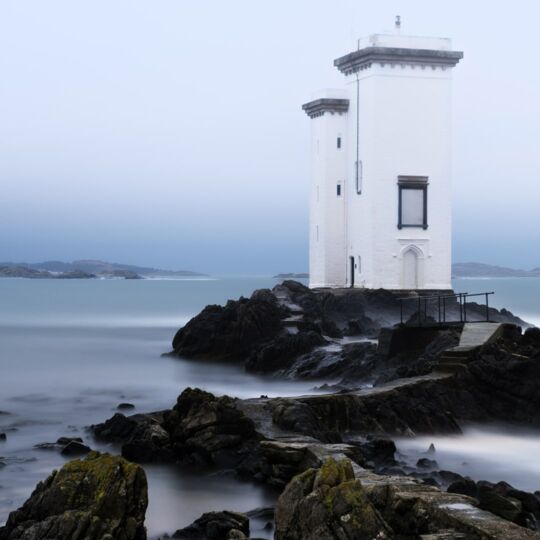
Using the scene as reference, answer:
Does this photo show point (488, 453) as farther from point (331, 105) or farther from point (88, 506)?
point (331, 105)

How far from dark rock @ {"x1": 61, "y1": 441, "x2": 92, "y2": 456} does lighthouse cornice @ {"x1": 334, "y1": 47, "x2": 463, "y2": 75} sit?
66.7 feet

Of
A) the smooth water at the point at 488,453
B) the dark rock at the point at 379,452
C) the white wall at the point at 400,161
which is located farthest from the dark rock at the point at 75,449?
the white wall at the point at 400,161

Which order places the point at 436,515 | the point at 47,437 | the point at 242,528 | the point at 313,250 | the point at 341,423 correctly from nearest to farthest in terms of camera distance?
1. the point at 436,515
2. the point at 242,528
3. the point at 341,423
4. the point at 47,437
5. the point at 313,250

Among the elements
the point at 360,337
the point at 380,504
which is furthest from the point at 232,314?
the point at 380,504

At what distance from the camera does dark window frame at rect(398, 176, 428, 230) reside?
31.5 metres

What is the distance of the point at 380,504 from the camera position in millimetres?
8430

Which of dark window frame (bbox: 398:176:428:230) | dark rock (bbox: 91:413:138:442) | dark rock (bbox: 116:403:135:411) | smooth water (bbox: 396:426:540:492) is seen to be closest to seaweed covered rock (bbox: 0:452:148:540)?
smooth water (bbox: 396:426:540:492)

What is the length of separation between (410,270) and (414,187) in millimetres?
2572

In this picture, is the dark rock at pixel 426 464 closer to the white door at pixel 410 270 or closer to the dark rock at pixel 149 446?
the dark rock at pixel 149 446

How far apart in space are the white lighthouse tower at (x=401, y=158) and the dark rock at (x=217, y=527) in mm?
22686

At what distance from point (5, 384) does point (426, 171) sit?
14692 mm

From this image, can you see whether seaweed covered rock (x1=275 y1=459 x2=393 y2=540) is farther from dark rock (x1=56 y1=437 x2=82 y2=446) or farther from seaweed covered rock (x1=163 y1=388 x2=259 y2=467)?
dark rock (x1=56 y1=437 x2=82 y2=446)

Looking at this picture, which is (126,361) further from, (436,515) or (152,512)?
(436,515)

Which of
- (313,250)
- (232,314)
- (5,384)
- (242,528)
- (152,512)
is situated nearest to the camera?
(242,528)
